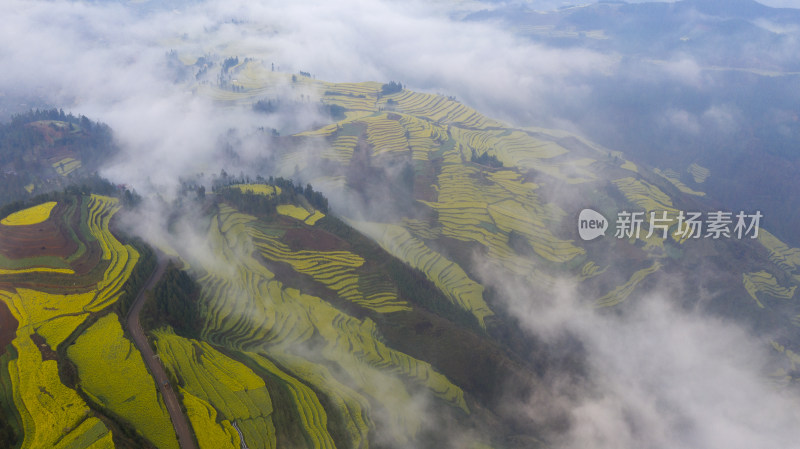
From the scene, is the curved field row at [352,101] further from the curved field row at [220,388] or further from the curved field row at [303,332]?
the curved field row at [220,388]

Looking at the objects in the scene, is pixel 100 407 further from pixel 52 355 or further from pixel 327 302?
pixel 327 302

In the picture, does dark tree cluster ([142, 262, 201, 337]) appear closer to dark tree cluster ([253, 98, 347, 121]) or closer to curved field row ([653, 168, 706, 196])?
dark tree cluster ([253, 98, 347, 121])

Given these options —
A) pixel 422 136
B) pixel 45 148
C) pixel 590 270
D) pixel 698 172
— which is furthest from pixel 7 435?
pixel 698 172

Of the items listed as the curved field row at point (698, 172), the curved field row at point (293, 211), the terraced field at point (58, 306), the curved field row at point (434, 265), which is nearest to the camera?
the terraced field at point (58, 306)

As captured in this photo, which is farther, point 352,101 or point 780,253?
point 352,101

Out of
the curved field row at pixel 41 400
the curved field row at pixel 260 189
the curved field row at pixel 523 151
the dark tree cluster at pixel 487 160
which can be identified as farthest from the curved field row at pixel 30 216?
the curved field row at pixel 523 151

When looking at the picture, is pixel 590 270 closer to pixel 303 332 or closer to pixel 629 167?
pixel 303 332

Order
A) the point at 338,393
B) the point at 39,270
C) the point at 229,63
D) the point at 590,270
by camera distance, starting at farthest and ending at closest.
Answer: the point at 229,63
the point at 590,270
the point at 39,270
the point at 338,393
